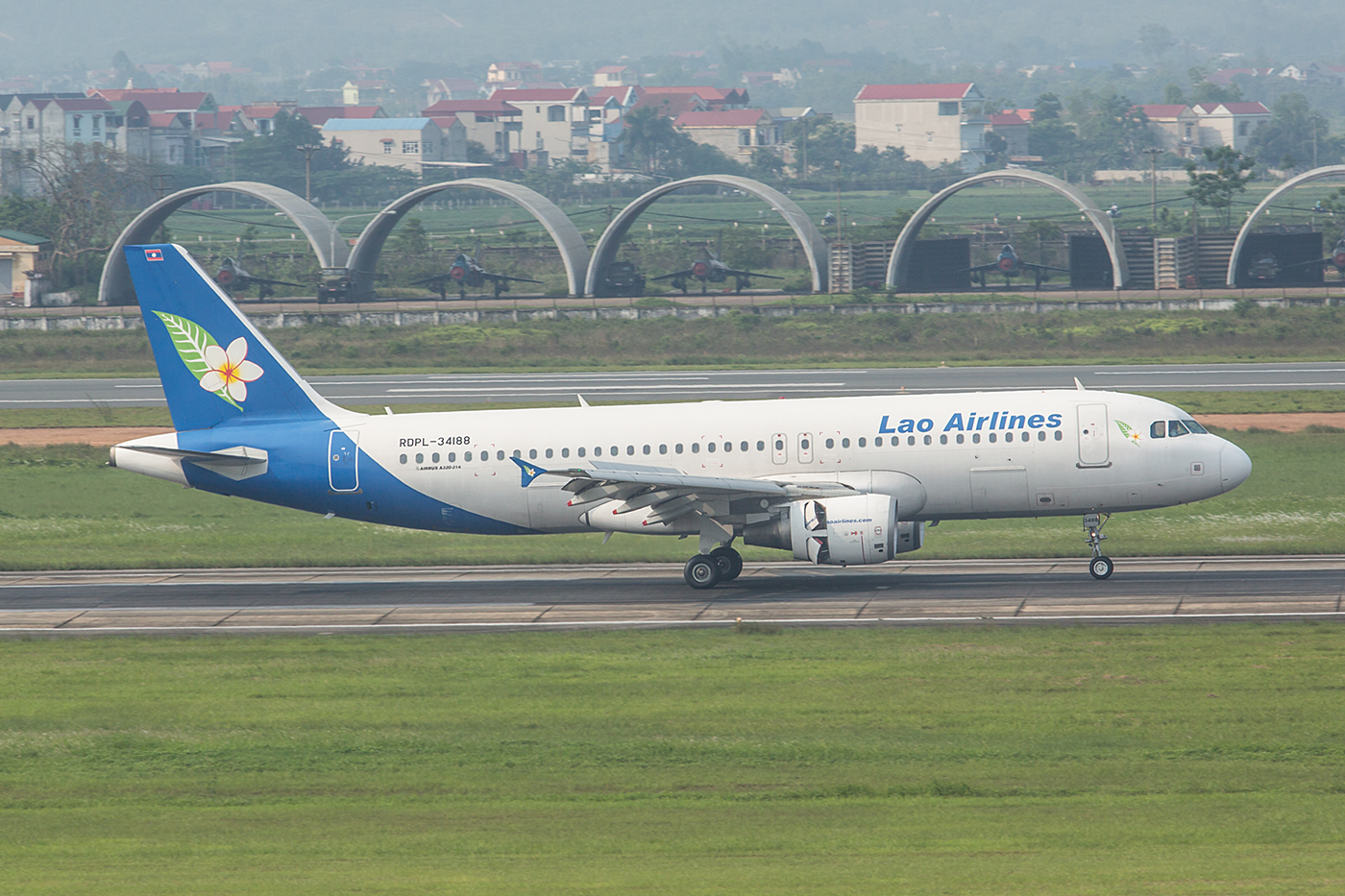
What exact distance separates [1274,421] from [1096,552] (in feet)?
96.6

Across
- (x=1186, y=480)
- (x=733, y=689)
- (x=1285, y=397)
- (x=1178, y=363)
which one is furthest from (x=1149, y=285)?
(x=733, y=689)

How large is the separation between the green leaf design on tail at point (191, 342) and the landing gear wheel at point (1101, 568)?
23.2 meters

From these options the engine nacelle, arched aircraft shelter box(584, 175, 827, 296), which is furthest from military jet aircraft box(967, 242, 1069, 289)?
the engine nacelle

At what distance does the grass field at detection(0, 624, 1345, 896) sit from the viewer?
19297 millimetres

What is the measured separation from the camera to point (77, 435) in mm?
68188

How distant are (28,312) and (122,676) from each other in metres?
92.1

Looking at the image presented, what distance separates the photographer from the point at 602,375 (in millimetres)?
88688

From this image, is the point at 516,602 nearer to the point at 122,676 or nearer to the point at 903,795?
the point at 122,676

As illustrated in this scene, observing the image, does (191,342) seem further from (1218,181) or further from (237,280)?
(1218,181)

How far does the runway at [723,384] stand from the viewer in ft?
251

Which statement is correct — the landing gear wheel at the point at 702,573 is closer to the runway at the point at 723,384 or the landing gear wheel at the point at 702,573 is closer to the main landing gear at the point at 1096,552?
the main landing gear at the point at 1096,552

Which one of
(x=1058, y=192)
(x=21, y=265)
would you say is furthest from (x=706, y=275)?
(x=21, y=265)

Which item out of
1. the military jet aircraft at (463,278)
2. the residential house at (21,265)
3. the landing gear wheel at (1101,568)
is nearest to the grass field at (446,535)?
the landing gear wheel at (1101,568)

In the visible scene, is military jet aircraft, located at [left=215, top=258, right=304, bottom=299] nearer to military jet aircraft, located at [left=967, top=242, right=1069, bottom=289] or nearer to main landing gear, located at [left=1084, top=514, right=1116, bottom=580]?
military jet aircraft, located at [left=967, top=242, right=1069, bottom=289]
